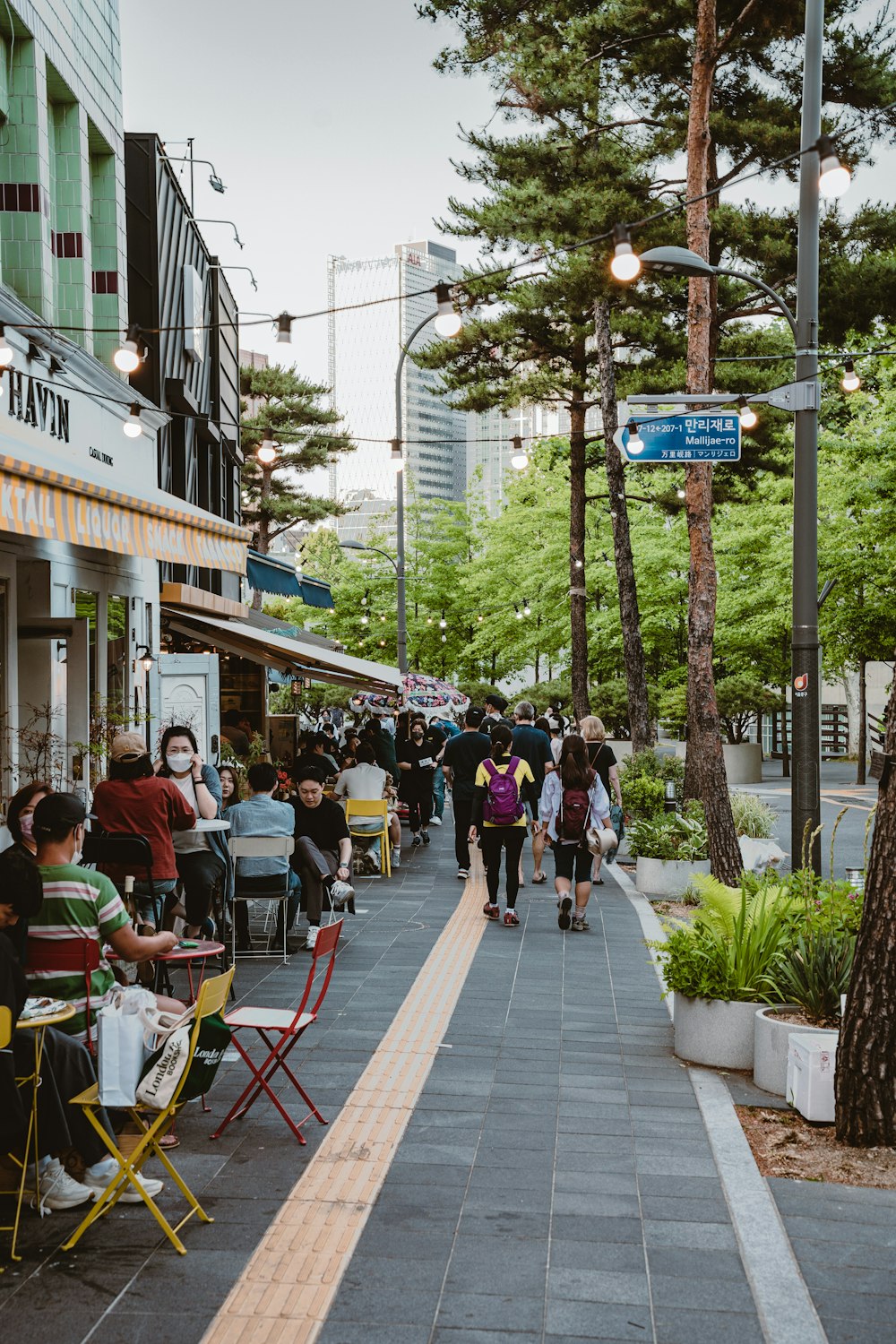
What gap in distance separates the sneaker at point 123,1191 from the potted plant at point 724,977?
10.6ft

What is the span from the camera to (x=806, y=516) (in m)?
9.83

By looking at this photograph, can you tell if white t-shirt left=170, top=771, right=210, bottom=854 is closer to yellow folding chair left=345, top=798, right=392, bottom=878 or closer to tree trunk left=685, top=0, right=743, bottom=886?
yellow folding chair left=345, top=798, right=392, bottom=878

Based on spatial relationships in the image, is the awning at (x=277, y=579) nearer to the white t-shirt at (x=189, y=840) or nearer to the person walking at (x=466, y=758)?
the person walking at (x=466, y=758)

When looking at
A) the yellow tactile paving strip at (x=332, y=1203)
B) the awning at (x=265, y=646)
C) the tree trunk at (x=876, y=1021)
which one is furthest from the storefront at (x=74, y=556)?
the tree trunk at (x=876, y=1021)

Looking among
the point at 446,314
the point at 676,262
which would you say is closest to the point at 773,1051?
the point at 446,314

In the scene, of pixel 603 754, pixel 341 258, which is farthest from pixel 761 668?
pixel 341 258

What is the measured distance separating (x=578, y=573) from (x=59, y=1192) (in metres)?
23.8

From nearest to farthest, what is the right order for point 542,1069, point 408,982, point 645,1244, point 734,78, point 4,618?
point 645,1244 < point 542,1069 < point 408,982 < point 4,618 < point 734,78

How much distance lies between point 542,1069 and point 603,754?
17.2 ft

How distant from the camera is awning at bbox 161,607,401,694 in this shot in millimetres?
18328

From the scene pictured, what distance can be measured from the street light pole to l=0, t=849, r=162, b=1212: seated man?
620 centimetres

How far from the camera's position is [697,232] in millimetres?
14562

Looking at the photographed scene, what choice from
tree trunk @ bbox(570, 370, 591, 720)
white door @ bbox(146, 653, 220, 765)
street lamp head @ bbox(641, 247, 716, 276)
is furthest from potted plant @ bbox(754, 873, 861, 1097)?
tree trunk @ bbox(570, 370, 591, 720)

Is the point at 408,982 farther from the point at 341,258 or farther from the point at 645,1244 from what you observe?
the point at 341,258
